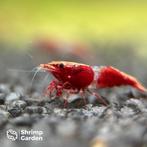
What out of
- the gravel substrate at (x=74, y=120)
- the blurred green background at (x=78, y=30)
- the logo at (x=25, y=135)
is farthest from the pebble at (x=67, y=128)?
the blurred green background at (x=78, y=30)

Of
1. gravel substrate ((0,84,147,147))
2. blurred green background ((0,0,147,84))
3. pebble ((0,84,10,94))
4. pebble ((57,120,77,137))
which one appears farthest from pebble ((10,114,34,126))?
blurred green background ((0,0,147,84))

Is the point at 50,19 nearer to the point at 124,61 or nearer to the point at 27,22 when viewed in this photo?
the point at 27,22

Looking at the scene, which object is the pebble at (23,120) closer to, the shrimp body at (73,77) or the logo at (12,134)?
the logo at (12,134)

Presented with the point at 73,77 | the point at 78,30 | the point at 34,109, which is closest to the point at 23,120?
the point at 34,109

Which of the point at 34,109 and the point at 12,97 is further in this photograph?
the point at 12,97

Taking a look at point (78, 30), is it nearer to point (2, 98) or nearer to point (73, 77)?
point (73, 77)

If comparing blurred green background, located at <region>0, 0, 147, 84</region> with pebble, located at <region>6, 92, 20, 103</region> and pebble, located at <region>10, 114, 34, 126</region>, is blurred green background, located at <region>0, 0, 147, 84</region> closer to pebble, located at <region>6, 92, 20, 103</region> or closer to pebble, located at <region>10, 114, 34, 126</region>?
pebble, located at <region>6, 92, 20, 103</region>
